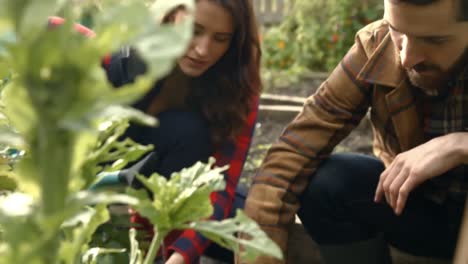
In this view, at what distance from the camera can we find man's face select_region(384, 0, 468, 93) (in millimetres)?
1592

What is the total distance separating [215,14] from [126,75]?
330 millimetres

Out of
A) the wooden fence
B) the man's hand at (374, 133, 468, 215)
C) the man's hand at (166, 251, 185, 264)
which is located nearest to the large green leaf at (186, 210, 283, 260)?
the man's hand at (166, 251, 185, 264)

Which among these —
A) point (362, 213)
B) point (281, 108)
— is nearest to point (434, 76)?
point (362, 213)

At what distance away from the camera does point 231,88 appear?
7.38ft

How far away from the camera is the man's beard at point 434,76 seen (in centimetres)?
172

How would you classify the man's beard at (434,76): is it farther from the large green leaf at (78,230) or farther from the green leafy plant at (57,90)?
the green leafy plant at (57,90)

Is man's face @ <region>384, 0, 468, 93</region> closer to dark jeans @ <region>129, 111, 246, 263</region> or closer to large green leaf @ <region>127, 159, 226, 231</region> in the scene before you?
dark jeans @ <region>129, 111, 246, 263</region>

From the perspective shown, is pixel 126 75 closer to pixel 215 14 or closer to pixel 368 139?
pixel 215 14

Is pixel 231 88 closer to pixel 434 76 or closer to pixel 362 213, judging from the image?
pixel 362 213

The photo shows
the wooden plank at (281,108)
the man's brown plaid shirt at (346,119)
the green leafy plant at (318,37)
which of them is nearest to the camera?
the man's brown plaid shirt at (346,119)

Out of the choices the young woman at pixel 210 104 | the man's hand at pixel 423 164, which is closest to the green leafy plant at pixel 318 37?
the young woman at pixel 210 104

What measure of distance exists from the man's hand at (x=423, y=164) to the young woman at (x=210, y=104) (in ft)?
1.69

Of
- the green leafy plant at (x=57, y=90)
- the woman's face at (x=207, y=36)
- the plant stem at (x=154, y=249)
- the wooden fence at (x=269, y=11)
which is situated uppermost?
the green leafy plant at (x=57, y=90)

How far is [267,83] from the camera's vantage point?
4.84 meters
